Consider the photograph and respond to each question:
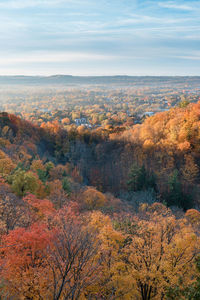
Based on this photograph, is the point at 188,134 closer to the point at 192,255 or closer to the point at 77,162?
the point at 77,162

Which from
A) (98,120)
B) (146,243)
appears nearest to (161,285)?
(146,243)

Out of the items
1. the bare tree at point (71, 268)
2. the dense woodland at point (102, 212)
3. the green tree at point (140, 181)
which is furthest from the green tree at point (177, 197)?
the bare tree at point (71, 268)

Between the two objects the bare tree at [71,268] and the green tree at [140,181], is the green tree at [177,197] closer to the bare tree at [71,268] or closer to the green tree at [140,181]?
the green tree at [140,181]

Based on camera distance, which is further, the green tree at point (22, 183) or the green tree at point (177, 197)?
the green tree at point (177, 197)

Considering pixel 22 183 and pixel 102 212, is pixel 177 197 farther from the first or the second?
pixel 22 183

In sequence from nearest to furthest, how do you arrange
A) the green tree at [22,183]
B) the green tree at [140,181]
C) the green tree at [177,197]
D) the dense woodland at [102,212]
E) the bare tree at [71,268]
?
the bare tree at [71,268] → the dense woodland at [102,212] → the green tree at [22,183] → the green tree at [177,197] → the green tree at [140,181]

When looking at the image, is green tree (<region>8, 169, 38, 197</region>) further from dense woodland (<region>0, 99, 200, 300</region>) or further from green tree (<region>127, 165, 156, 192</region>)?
green tree (<region>127, 165, 156, 192</region>)

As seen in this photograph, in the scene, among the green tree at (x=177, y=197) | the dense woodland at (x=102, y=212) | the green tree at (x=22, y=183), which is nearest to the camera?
the dense woodland at (x=102, y=212)

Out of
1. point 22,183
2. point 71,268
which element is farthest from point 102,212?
point 71,268
